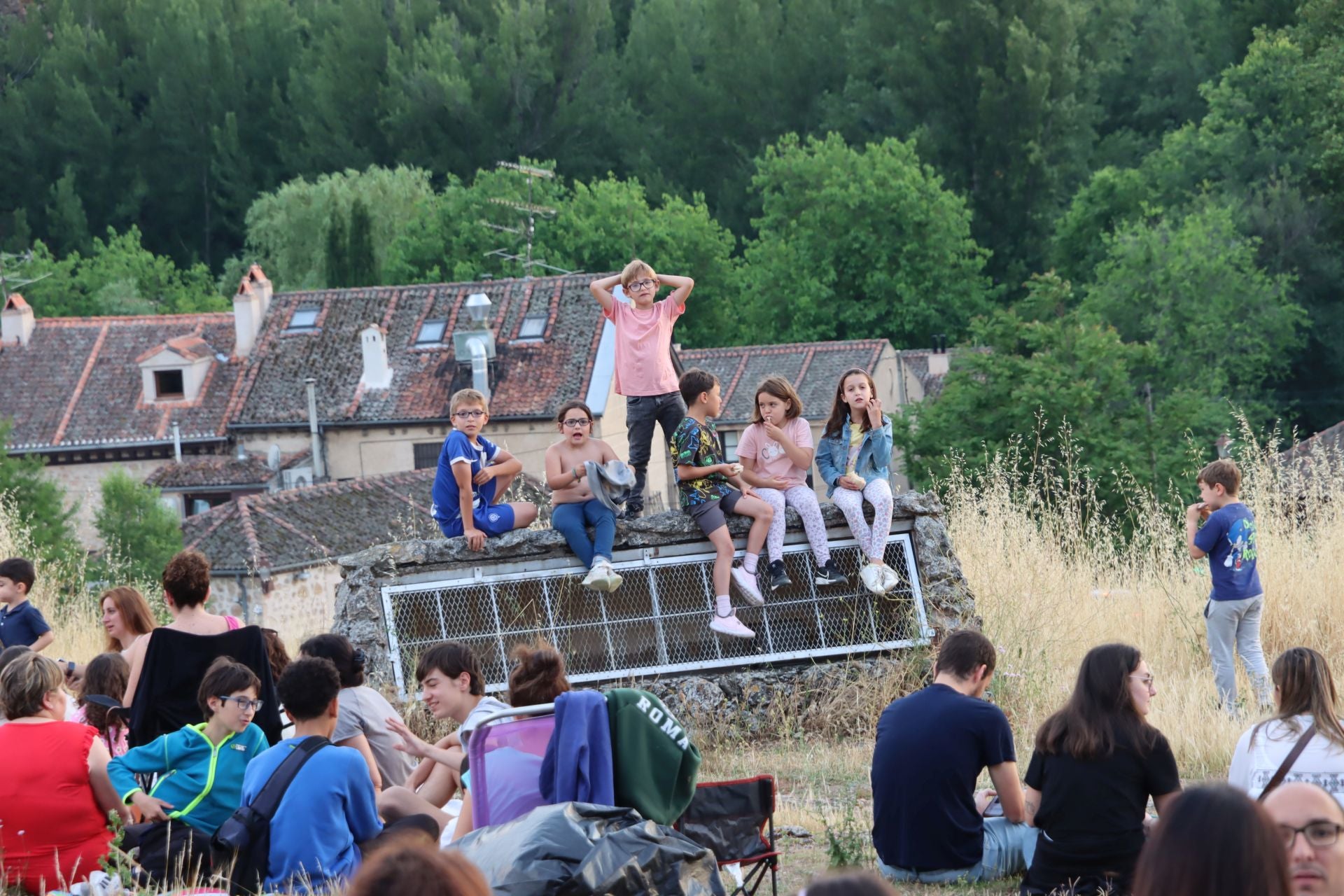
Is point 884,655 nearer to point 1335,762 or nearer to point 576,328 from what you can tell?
point 1335,762

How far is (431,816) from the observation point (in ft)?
19.8

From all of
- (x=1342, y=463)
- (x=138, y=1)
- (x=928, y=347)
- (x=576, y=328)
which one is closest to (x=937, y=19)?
(x=928, y=347)

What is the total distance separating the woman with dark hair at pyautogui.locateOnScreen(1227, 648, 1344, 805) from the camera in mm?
5309

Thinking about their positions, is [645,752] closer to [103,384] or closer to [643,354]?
[643,354]

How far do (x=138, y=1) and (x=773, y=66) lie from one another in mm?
30738

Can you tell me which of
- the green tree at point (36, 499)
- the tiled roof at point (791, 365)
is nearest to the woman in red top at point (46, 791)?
the green tree at point (36, 499)

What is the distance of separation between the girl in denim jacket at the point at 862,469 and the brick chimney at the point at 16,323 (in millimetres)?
45114

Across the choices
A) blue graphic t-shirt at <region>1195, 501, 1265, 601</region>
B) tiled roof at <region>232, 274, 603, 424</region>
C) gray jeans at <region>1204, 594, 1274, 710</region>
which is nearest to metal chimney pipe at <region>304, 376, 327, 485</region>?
tiled roof at <region>232, 274, 603, 424</region>

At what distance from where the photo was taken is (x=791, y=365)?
47.4m

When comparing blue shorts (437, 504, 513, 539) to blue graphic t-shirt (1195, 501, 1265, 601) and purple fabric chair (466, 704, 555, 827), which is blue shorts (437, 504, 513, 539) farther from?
blue graphic t-shirt (1195, 501, 1265, 601)

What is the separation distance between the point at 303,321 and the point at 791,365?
14787 millimetres

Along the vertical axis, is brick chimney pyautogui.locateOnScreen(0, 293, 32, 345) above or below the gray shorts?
above

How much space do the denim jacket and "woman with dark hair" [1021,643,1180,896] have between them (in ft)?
13.2

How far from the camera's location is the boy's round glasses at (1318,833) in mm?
3977
